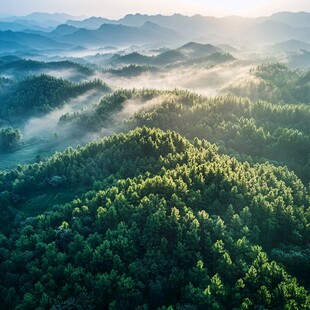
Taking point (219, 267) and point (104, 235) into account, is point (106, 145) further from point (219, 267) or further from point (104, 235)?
point (219, 267)

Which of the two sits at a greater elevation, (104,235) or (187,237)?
(187,237)

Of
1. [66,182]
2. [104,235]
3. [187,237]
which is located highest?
[187,237]

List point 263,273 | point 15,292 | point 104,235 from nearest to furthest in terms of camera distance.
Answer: point 263,273
point 15,292
point 104,235

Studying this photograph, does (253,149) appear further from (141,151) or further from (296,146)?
(141,151)

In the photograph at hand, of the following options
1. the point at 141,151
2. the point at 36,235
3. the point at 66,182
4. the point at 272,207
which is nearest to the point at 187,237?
the point at 272,207

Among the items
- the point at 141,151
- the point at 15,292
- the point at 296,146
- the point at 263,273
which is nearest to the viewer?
the point at 263,273

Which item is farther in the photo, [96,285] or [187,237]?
[187,237]
